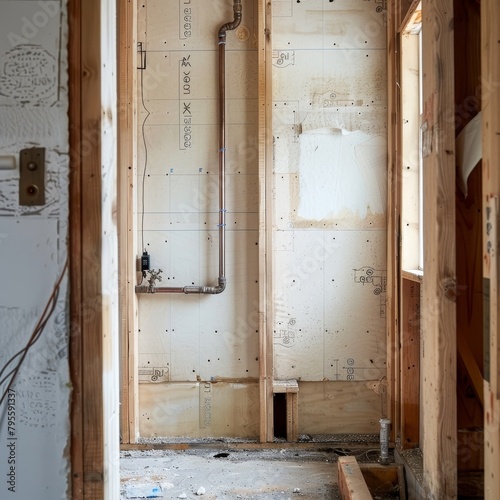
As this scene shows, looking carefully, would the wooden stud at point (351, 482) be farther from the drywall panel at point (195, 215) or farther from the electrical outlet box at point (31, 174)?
the electrical outlet box at point (31, 174)

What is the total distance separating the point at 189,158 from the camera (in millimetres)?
3152

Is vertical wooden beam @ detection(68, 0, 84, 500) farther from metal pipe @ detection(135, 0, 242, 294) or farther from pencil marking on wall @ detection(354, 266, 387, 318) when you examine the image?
pencil marking on wall @ detection(354, 266, 387, 318)

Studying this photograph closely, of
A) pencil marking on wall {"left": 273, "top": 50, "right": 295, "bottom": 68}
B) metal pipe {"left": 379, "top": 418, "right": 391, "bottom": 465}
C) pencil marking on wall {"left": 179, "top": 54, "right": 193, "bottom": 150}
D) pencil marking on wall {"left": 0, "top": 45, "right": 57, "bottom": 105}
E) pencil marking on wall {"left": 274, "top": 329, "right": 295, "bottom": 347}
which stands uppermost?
pencil marking on wall {"left": 273, "top": 50, "right": 295, "bottom": 68}

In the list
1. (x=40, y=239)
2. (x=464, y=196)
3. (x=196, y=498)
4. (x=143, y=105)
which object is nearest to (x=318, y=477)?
(x=196, y=498)

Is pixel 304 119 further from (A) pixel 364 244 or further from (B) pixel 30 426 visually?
(B) pixel 30 426

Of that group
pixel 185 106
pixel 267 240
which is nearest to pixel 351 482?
pixel 267 240

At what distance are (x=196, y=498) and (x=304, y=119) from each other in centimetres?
211

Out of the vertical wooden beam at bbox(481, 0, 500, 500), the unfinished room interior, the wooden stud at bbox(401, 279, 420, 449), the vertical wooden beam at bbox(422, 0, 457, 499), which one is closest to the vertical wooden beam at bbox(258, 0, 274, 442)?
the unfinished room interior

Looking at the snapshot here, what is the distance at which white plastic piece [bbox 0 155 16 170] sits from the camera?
1.19 metres

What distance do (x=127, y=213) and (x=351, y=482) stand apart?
6.03ft

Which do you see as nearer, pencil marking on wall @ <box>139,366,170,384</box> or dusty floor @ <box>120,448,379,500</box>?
dusty floor @ <box>120,448,379,500</box>

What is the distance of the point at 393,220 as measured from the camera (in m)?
3.00

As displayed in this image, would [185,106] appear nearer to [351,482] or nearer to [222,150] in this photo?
[222,150]

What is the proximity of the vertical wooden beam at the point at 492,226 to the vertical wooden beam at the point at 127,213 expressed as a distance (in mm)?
2136
